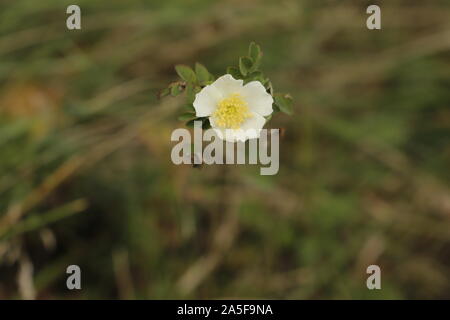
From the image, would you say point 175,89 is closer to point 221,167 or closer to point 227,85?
point 227,85

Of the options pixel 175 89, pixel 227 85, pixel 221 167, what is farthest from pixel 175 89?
pixel 221 167

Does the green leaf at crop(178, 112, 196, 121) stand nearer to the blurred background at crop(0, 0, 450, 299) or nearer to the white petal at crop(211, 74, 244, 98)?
the white petal at crop(211, 74, 244, 98)

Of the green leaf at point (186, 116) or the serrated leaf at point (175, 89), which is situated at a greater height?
the serrated leaf at point (175, 89)

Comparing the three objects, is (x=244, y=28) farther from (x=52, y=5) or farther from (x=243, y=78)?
(x=243, y=78)

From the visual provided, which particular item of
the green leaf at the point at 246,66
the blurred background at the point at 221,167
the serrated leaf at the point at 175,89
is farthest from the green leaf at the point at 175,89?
the blurred background at the point at 221,167

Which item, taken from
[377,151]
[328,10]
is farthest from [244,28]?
[377,151]

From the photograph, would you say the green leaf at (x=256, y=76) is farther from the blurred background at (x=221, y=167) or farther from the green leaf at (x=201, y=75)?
the blurred background at (x=221, y=167)
